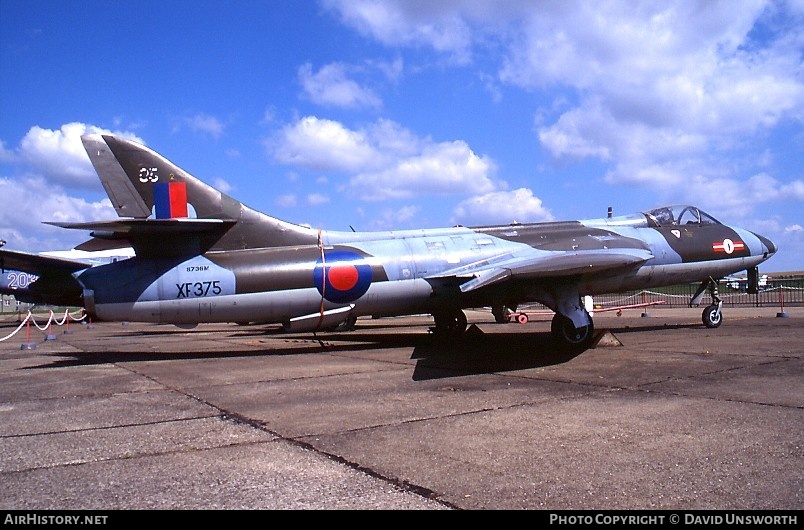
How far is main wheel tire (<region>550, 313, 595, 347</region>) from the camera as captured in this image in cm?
1118

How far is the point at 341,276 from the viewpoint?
36.0 ft

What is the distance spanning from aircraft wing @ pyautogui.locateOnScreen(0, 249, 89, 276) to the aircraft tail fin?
605 cm

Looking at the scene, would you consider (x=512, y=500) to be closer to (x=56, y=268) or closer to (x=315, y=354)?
(x=315, y=354)

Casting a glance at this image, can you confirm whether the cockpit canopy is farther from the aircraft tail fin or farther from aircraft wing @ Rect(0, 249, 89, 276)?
aircraft wing @ Rect(0, 249, 89, 276)

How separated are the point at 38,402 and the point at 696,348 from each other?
10327 millimetres

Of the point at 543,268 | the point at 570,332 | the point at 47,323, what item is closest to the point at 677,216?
the point at 570,332

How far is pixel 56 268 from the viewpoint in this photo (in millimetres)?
15422

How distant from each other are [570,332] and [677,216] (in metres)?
4.68

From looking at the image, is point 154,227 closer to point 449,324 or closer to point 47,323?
point 449,324

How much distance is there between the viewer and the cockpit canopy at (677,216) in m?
13.6

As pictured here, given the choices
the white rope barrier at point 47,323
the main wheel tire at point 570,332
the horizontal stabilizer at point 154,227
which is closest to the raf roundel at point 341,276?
the horizontal stabilizer at point 154,227

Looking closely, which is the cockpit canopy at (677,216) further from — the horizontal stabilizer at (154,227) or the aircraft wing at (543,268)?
the horizontal stabilizer at (154,227)

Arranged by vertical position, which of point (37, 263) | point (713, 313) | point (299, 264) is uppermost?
point (37, 263)

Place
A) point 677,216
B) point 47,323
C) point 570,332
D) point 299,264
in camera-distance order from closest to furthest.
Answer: point 299,264, point 570,332, point 677,216, point 47,323
